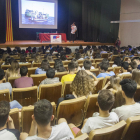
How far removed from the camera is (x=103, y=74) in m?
3.41

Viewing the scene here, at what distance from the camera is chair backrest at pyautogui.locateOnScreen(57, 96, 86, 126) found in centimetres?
189

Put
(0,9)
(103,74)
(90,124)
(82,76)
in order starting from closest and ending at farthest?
(90,124) < (82,76) < (103,74) < (0,9)

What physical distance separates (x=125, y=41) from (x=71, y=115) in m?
10.6

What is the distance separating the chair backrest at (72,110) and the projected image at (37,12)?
10.3 meters

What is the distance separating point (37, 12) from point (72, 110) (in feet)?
34.2

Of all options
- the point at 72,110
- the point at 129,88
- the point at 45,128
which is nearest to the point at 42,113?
the point at 45,128

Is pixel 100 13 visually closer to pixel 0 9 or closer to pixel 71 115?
pixel 0 9

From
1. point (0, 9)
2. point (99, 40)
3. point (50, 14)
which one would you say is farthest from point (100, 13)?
point (0, 9)

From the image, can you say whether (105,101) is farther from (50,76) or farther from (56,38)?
(56,38)

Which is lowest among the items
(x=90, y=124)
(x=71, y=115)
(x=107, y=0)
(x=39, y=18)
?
(x=71, y=115)

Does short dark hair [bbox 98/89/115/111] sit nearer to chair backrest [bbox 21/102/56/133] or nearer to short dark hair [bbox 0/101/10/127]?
chair backrest [bbox 21/102/56/133]

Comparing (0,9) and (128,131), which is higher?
(0,9)

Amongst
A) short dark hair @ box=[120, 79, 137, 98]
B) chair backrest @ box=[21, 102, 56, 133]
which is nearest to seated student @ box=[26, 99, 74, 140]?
chair backrest @ box=[21, 102, 56, 133]

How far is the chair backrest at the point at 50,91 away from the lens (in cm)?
250
